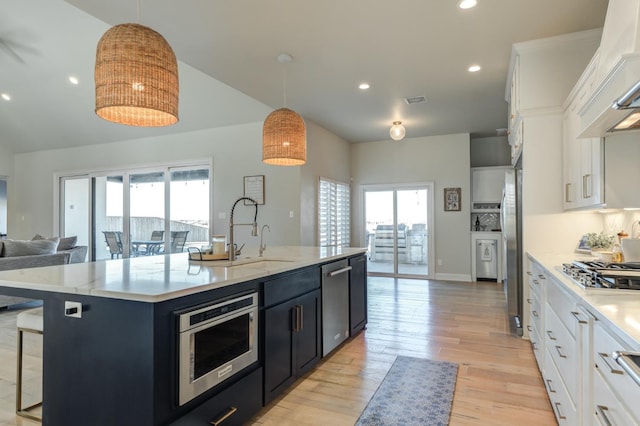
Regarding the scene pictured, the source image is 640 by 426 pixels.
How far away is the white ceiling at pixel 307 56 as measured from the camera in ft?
9.70

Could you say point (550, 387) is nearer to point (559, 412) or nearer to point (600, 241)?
point (559, 412)

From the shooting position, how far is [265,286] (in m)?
2.25

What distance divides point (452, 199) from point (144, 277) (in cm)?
627

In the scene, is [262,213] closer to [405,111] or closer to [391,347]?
[405,111]

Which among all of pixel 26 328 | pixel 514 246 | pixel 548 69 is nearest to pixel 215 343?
pixel 26 328

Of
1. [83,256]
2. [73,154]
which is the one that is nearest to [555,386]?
[83,256]

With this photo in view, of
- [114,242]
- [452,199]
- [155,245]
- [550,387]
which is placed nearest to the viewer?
[550,387]

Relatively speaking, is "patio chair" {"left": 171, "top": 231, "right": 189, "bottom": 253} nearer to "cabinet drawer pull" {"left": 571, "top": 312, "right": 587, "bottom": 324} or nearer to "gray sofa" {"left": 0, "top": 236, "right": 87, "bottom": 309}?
"gray sofa" {"left": 0, "top": 236, "right": 87, "bottom": 309}

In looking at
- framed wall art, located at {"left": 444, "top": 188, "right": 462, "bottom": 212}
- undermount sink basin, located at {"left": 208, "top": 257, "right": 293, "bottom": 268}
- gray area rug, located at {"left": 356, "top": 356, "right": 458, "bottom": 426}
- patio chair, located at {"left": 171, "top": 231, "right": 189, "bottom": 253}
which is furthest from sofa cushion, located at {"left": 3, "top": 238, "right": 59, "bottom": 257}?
framed wall art, located at {"left": 444, "top": 188, "right": 462, "bottom": 212}

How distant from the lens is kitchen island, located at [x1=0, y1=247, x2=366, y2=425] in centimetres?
155

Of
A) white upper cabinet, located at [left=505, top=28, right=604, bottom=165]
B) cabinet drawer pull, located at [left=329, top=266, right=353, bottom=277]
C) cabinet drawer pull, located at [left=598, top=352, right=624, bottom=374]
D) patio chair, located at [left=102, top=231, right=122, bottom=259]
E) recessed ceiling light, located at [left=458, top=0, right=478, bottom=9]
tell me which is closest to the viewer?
cabinet drawer pull, located at [left=598, top=352, right=624, bottom=374]

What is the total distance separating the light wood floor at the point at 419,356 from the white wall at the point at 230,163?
2168 millimetres

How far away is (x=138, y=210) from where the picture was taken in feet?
25.1

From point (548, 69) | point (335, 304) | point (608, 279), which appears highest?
point (548, 69)
